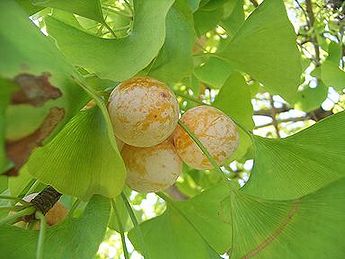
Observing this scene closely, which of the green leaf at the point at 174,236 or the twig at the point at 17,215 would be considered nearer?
the twig at the point at 17,215

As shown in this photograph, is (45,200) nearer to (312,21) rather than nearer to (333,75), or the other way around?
(333,75)

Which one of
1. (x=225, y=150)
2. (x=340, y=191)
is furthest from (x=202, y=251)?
(x=340, y=191)

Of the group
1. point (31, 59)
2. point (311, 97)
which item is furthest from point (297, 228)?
point (311, 97)

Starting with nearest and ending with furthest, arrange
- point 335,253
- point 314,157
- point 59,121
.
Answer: point 59,121 < point 335,253 < point 314,157

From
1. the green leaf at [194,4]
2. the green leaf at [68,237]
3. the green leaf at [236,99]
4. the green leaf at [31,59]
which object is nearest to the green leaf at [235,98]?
the green leaf at [236,99]

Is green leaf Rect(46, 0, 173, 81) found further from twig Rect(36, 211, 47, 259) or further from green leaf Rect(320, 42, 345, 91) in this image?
green leaf Rect(320, 42, 345, 91)

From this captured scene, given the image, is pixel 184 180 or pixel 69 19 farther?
pixel 184 180

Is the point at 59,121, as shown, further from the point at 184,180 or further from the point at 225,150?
the point at 184,180

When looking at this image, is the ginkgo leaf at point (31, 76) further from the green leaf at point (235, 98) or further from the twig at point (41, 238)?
the green leaf at point (235, 98)
